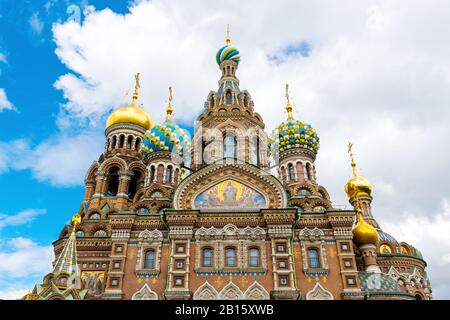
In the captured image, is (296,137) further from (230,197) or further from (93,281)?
(93,281)

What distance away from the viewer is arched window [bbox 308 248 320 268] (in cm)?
1834

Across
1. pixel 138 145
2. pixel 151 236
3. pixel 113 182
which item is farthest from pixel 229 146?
pixel 113 182

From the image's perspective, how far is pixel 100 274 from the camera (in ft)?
68.5

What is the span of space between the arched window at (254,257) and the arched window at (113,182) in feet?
39.8

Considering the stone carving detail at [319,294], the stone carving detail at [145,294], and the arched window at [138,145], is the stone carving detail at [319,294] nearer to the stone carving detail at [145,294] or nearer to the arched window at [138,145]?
the stone carving detail at [145,294]

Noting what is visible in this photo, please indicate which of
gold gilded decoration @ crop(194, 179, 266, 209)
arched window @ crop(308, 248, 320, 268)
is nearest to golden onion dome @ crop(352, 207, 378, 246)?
arched window @ crop(308, 248, 320, 268)

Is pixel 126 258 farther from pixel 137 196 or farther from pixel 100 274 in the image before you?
pixel 137 196

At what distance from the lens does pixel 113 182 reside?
28453 mm

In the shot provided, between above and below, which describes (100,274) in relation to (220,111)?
below

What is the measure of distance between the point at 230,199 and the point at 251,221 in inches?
62.4

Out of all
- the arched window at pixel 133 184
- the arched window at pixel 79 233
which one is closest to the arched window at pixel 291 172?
the arched window at pixel 133 184

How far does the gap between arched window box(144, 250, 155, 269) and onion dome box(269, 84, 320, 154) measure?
1125 centimetres

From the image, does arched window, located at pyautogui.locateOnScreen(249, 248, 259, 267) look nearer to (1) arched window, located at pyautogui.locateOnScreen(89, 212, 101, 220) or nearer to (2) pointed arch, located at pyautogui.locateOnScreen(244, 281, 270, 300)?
(2) pointed arch, located at pyautogui.locateOnScreen(244, 281, 270, 300)
